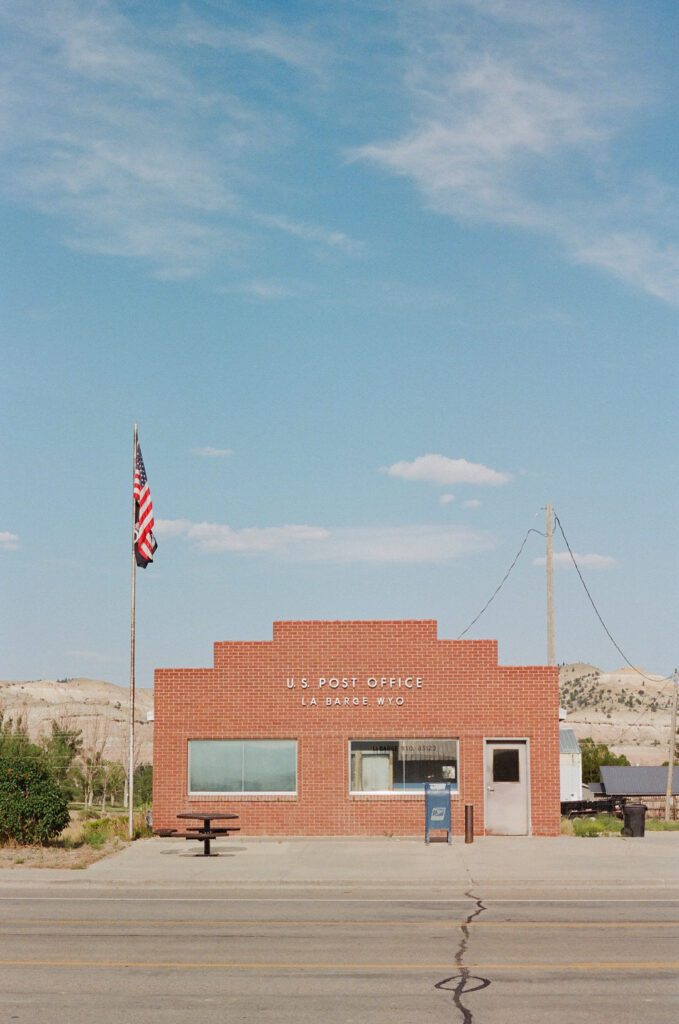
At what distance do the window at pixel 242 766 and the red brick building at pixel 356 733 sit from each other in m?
0.03

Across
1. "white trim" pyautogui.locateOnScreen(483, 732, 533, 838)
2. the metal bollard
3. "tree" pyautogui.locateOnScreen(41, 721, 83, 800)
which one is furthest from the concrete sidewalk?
"tree" pyautogui.locateOnScreen(41, 721, 83, 800)

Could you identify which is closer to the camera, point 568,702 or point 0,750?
point 0,750

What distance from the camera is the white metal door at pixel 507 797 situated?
31359mm

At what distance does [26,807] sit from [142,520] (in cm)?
788

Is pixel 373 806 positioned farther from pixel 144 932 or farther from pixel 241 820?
pixel 144 932

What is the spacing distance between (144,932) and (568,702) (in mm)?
147797

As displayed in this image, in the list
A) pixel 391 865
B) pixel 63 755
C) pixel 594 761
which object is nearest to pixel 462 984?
pixel 391 865

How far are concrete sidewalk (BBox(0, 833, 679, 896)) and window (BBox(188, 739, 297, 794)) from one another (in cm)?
161

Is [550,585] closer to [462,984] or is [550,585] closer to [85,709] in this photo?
[462,984]

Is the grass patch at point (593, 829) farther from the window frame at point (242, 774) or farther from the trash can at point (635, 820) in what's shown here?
the window frame at point (242, 774)

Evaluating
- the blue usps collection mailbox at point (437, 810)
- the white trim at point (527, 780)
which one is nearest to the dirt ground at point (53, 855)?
the blue usps collection mailbox at point (437, 810)

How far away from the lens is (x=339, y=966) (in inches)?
561

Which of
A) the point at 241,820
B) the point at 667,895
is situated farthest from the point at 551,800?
the point at 667,895

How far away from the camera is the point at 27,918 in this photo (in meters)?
18.2
